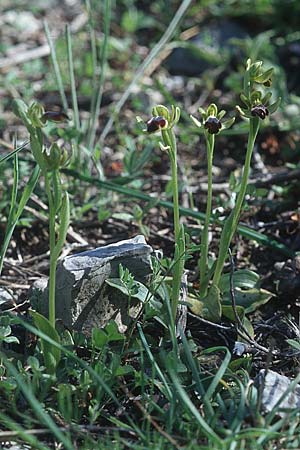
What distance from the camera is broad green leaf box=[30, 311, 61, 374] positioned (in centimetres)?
163

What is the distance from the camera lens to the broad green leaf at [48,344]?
1.63 meters

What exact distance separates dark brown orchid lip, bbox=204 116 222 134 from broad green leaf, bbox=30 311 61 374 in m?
0.57

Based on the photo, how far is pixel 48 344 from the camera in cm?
164

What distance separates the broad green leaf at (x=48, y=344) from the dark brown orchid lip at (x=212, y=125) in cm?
57

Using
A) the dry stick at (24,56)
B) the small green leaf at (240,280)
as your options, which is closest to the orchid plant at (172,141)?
the small green leaf at (240,280)

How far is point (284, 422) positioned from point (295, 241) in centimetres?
94

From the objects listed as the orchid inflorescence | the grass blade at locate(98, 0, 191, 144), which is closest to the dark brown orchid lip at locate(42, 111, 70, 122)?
the orchid inflorescence

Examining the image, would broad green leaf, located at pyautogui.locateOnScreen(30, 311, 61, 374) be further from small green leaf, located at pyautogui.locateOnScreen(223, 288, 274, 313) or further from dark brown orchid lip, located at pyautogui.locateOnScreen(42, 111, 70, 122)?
small green leaf, located at pyautogui.locateOnScreen(223, 288, 274, 313)

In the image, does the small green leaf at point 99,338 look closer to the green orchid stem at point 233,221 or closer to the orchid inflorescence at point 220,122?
the orchid inflorescence at point 220,122

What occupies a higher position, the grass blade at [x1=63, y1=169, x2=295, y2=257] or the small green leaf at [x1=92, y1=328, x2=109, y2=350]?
the small green leaf at [x1=92, y1=328, x2=109, y2=350]

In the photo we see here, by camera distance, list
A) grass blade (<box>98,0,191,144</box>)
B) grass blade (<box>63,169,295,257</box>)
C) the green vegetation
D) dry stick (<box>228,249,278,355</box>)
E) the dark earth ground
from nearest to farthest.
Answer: the green vegetation → dry stick (<box>228,249,278,355</box>) → the dark earth ground → grass blade (<box>63,169,295,257</box>) → grass blade (<box>98,0,191,144</box>)

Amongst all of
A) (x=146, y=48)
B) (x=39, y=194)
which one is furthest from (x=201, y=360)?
(x=146, y=48)

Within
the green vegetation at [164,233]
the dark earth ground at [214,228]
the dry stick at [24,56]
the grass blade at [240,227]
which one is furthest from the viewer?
the dry stick at [24,56]

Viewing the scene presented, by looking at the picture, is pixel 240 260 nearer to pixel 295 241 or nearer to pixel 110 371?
pixel 295 241
